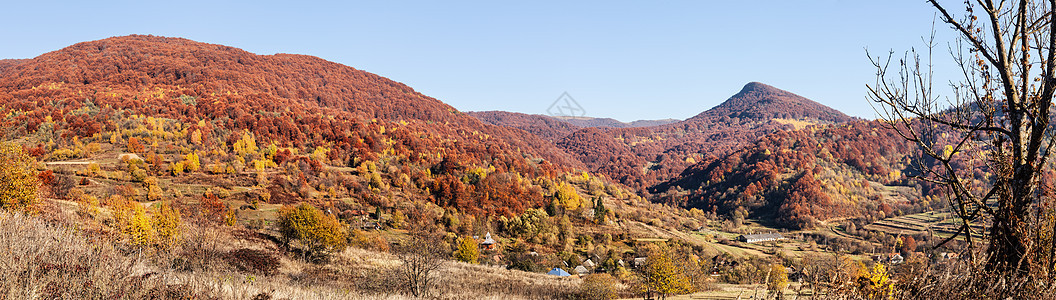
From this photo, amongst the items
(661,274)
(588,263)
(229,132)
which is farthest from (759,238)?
(229,132)

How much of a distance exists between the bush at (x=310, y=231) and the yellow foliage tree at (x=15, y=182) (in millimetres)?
15181

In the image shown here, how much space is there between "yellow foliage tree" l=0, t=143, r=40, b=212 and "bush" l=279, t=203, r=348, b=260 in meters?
15.2

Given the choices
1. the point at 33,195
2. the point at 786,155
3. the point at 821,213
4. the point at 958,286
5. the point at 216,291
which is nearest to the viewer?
the point at 958,286

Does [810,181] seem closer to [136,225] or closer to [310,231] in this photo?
[310,231]

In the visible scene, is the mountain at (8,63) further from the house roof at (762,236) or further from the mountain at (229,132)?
the house roof at (762,236)

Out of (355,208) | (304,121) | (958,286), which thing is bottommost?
(355,208)

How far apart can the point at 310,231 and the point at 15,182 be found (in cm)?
1680

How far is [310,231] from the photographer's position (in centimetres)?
3553

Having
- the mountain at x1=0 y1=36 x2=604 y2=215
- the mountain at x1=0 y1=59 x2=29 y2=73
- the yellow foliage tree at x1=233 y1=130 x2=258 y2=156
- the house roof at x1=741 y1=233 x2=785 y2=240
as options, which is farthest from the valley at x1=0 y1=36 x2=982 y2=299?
the house roof at x1=741 y1=233 x2=785 y2=240

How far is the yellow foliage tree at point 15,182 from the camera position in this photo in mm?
20250

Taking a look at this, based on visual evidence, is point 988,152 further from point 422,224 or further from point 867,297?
point 422,224

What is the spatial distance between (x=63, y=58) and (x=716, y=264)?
631 ft

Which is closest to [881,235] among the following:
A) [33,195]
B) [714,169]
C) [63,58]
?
[714,169]

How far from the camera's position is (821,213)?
133m
